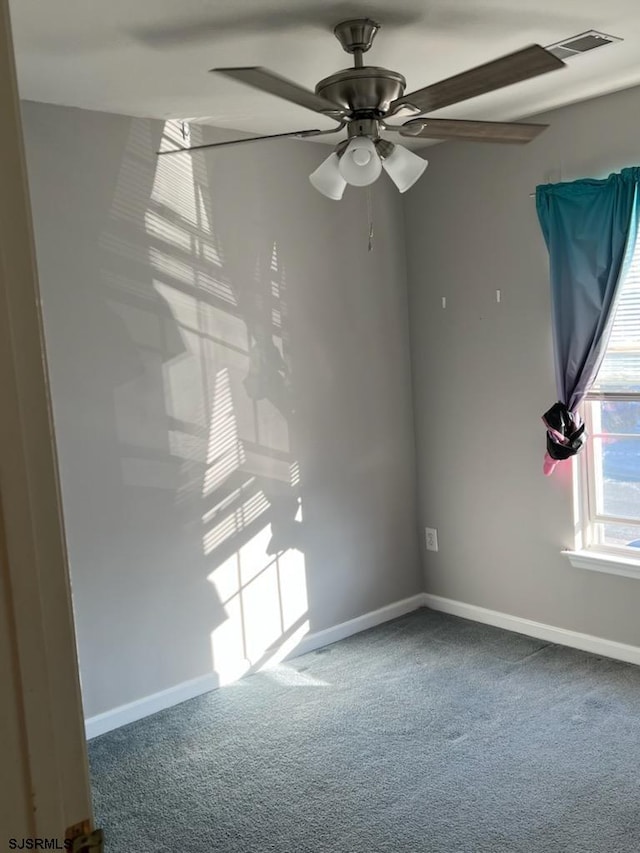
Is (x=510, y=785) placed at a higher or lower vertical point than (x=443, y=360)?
lower

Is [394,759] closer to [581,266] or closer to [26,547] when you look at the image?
[581,266]

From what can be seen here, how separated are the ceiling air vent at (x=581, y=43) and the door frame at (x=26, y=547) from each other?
2585mm

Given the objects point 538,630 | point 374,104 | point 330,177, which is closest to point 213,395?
point 330,177

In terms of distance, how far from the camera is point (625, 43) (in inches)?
113

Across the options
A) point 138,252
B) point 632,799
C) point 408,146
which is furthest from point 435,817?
point 408,146

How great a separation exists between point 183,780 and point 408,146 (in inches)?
125

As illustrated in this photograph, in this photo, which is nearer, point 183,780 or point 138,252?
point 183,780

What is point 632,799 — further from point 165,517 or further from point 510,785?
point 165,517

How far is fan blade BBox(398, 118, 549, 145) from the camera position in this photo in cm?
254

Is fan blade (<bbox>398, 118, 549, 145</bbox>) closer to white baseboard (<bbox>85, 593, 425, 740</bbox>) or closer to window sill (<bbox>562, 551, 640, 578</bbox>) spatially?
window sill (<bbox>562, 551, 640, 578</bbox>)

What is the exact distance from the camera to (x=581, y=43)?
2.86m

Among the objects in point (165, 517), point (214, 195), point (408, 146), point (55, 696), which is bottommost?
point (165, 517)

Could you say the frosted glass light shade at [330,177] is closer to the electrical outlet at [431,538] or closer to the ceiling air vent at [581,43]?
the ceiling air vent at [581,43]

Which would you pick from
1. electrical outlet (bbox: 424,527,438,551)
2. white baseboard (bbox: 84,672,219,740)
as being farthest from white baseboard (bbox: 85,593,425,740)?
electrical outlet (bbox: 424,527,438,551)
